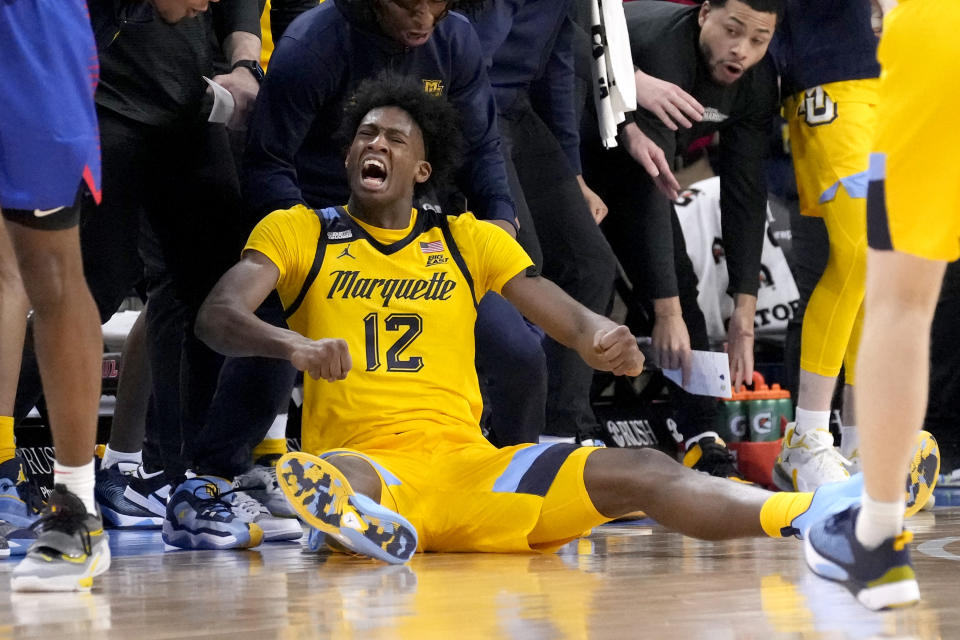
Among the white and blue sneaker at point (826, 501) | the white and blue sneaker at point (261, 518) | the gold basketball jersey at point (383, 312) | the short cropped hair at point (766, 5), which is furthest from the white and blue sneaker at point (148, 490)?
the short cropped hair at point (766, 5)

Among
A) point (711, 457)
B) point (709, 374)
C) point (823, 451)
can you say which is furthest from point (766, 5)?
point (711, 457)

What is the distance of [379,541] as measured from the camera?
266 centimetres

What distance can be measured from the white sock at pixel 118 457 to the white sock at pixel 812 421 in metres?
2.20

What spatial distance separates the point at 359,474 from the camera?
2.84 metres

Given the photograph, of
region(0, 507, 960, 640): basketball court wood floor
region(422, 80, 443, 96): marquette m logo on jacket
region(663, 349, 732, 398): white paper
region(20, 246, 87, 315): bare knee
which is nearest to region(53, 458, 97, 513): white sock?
region(0, 507, 960, 640): basketball court wood floor

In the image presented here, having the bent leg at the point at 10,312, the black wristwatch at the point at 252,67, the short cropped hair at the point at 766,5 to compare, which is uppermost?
the short cropped hair at the point at 766,5

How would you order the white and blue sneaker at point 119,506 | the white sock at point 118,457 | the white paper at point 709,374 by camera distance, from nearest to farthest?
the white and blue sneaker at point 119,506 → the white sock at point 118,457 → the white paper at point 709,374

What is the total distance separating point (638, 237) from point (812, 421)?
→ 94cm

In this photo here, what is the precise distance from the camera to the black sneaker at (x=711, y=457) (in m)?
4.93

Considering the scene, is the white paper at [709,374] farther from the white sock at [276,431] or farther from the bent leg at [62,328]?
the bent leg at [62,328]

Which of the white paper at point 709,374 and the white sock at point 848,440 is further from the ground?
the white paper at point 709,374

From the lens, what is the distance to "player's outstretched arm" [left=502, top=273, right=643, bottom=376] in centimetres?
287

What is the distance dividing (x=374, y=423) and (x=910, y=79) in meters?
1.62

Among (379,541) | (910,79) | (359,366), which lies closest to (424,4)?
(359,366)
